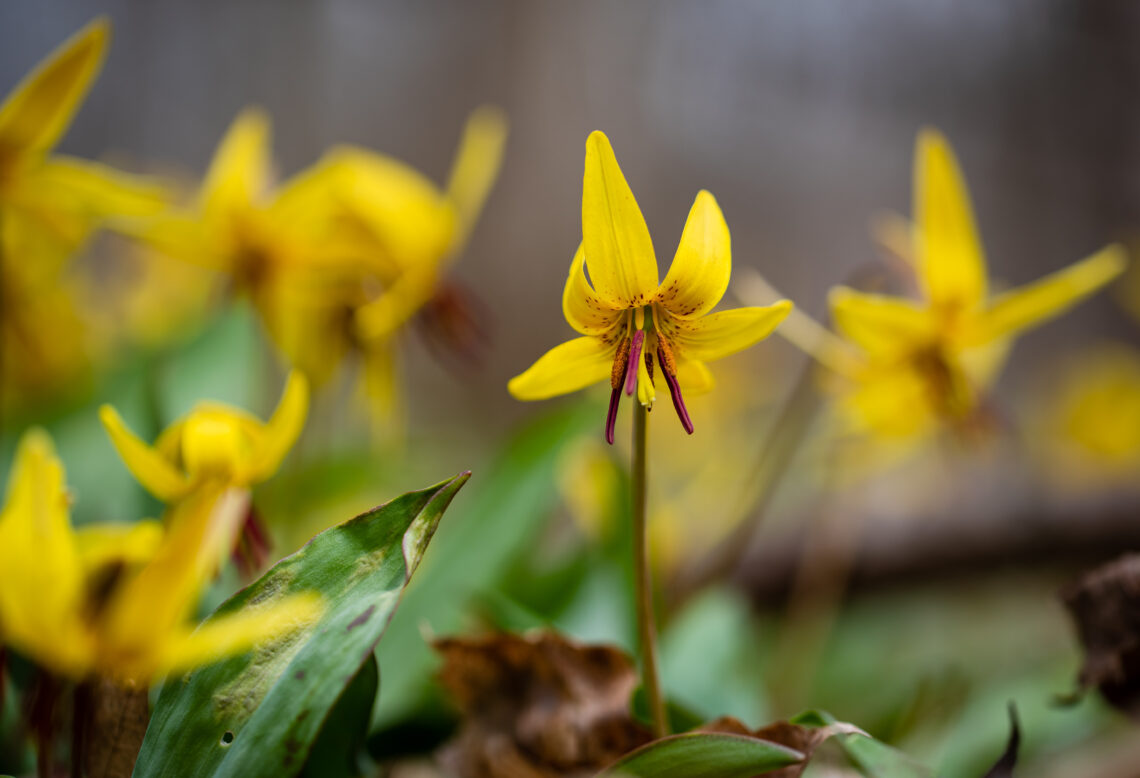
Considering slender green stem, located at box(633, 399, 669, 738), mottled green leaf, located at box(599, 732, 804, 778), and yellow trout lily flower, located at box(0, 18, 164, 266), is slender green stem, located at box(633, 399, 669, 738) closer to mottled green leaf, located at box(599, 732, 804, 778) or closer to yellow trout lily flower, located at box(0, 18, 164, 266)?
mottled green leaf, located at box(599, 732, 804, 778)

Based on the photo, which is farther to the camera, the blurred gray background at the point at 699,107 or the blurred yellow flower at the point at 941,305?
the blurred gray background at the point at 699,107

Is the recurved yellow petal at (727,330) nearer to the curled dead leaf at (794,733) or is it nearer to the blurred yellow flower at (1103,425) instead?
the curled dead leaf at (794,733)

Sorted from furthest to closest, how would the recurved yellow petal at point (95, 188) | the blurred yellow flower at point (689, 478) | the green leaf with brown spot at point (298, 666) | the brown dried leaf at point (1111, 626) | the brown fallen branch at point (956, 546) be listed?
1. the brown fallen branch at point (956, 546)
2. the blurred yellow flower at point (689, 478)
3. the recurved yellow petal at point (95, 188)
4. the brown dried leaf at point (1111, 626)
5. the green leaf with brown spot at point (298, 666)

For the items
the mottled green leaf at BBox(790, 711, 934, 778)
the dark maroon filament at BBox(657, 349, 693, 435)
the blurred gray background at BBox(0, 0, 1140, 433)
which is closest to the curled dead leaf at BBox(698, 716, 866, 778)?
the mottled green leaf at BBox(790, 711, 934, 778)

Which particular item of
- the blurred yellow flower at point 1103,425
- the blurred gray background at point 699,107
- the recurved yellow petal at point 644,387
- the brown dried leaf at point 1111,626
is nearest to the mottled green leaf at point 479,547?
the recurved yellow petal at point 644,387

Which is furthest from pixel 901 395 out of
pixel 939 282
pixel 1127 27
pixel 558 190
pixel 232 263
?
pixel 1127 27

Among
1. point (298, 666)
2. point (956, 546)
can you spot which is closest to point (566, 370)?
point (298, 666)
